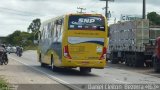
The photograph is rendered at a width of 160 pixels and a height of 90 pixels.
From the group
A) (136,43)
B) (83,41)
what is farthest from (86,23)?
(136,43)

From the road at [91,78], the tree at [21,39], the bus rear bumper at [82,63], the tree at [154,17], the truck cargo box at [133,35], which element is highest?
the tree at [154,17]

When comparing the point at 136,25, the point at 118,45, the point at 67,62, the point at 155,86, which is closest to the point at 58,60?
the point at 67,62

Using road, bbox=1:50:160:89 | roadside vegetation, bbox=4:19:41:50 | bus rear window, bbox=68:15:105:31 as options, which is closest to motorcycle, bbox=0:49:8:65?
road, bbox=1:50:160:89

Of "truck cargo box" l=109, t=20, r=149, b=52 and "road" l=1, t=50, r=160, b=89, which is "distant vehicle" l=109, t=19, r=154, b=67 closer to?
"truck cargo box" l=109, t=20, r=149, b=52

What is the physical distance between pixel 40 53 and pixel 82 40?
363 inches

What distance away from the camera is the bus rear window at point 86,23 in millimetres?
24766

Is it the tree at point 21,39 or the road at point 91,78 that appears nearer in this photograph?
the road at point 91,78

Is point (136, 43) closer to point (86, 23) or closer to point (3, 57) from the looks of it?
point (3, 57)

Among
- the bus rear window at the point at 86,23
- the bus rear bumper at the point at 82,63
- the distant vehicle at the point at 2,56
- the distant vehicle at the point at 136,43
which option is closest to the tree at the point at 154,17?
the distant vehicle at the point at 136,43

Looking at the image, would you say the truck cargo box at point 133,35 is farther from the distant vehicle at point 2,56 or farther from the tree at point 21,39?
the tree at point 21,39

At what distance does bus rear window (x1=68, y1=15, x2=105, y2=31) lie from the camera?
24.8 meters

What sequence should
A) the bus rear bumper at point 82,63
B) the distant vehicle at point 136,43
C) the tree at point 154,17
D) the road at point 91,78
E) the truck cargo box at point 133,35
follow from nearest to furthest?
the road at point 91,78, the bus rear bumper at point 82,63, the distant vehicle at point 136,43, the truck cargo box at point 133,35, the tree at point 154,17

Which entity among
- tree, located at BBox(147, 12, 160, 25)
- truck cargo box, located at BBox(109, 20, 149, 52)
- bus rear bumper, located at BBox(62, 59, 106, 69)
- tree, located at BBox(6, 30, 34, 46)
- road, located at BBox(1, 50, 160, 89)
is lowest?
tree, located at BBox(6, 30, 34, 46)

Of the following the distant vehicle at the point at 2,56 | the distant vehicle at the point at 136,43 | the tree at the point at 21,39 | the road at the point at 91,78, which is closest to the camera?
the road at the point at 91,78
